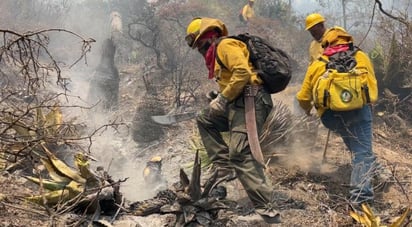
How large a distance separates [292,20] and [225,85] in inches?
515

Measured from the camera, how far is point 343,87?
3.94m

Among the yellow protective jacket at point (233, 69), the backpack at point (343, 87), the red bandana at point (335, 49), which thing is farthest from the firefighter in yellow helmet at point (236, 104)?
the red bandana at point (335, 49)

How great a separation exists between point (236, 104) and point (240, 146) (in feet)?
1.14

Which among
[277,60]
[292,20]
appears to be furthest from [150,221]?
[292,20]

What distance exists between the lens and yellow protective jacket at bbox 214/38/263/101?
11.7ft

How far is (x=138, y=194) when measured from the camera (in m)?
4.88

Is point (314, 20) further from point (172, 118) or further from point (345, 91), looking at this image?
point (172, 118)

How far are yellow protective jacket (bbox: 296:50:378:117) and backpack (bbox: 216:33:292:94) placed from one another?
447mm

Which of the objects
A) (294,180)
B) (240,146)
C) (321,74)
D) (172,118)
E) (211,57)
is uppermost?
(211,57)

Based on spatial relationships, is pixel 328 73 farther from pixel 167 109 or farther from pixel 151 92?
pixel 151 92

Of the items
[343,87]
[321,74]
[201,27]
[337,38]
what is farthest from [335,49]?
[201,27]

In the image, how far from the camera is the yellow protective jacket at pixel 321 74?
398 centimetres

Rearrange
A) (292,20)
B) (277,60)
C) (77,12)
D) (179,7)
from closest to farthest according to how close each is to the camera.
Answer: (277,60) → (179,7) → (292,20) → (77,12)

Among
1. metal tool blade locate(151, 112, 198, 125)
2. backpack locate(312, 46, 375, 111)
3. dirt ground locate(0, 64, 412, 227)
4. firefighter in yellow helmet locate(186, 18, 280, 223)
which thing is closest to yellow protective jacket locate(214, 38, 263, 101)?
firefighter in yellow helmet locate(186, 18, 280, 223)
